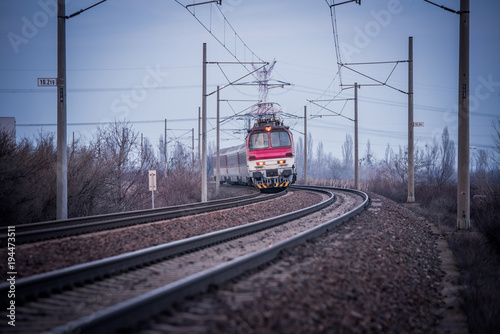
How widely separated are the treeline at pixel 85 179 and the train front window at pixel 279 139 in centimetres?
667

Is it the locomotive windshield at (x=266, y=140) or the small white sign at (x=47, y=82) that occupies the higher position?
the small white sign at (x=47, y=82)

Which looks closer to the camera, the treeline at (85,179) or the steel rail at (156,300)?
the steel rail at (156,300)

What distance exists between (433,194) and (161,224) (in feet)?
62.6

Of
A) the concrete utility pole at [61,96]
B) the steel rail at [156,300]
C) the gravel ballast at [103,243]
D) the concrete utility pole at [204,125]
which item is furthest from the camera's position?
the concrete utility pole at [204,125]

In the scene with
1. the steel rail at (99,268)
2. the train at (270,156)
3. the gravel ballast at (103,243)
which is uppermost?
the train at (270,156)

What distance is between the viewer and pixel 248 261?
5965 mm

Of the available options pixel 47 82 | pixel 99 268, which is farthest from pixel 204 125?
pixel 99 268

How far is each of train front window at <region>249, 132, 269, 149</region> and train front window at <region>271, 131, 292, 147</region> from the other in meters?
0.37

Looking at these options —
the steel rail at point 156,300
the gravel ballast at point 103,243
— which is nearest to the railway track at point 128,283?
the steel rail at point 156,300

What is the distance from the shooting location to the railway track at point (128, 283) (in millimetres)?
3945

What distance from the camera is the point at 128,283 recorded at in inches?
219

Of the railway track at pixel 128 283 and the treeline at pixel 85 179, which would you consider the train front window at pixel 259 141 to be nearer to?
the treeline at pixel 85 179

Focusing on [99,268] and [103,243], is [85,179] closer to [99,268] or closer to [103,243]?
[103,243]

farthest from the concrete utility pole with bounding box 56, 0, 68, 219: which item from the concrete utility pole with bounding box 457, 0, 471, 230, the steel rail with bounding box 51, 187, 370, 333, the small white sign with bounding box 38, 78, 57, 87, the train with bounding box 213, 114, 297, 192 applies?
the train with bounding box 213, 114, 297, 192
